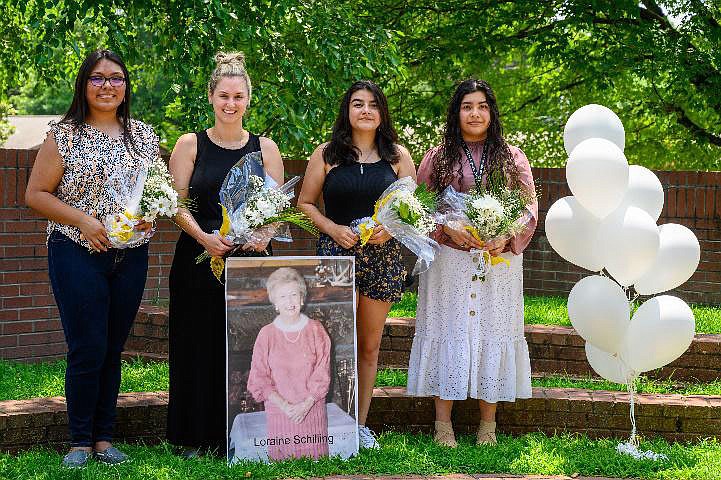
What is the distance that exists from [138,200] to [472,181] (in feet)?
6.05

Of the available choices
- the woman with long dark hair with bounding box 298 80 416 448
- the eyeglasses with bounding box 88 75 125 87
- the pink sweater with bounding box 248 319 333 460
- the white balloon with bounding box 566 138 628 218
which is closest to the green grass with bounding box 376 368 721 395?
the woman with long dark hair with bounding box 298 80 416 448

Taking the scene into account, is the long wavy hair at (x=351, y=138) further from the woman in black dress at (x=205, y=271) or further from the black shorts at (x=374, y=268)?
the black shorts at (x=374, y=268)

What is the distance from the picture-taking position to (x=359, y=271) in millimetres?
5039

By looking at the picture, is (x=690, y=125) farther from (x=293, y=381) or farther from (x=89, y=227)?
(x=89, y=227)

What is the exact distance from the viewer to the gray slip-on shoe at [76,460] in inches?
180

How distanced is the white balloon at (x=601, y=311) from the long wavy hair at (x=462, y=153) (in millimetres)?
703

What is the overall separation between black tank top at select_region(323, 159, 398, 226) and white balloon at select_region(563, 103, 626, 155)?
111cm

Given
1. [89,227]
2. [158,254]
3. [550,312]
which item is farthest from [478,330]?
[158,254]

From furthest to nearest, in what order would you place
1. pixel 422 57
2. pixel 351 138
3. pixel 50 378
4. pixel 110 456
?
pixel 422 57, pixel 50 378, pixel 351 138, pixel 110 456

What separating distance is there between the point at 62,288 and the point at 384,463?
1.87 metres

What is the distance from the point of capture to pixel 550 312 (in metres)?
7.67

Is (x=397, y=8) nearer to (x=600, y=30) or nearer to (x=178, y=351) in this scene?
(x=600, y=30)

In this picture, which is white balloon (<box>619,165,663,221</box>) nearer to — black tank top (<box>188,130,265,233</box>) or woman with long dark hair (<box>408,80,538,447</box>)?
woman with long dark hair (<box>408,80,538,447</box>)

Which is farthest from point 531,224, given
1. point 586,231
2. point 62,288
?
point 62,288
